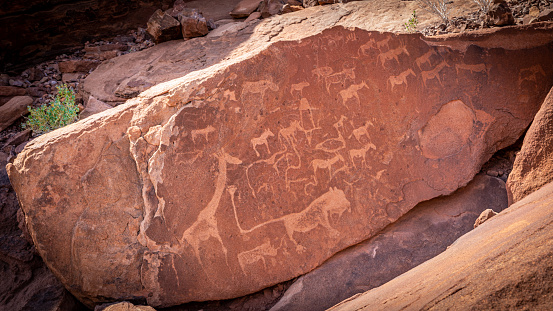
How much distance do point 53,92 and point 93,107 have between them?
914mm

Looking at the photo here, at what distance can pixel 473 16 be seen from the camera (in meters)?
3.32

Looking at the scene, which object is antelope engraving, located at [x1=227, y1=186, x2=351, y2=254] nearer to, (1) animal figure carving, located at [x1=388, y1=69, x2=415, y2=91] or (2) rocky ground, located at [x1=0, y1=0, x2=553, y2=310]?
(2) rocky ground, located at [x1=0, y1=0, x2=553, y2=310]

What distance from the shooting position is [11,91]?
13.6 ft

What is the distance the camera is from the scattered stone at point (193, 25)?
15.4 ft

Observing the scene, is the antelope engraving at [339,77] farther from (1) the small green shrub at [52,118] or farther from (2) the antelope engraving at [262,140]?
(1) the small green shrub at [52,118]

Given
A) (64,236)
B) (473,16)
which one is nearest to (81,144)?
(64,236)

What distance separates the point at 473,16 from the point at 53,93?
13.9 ft

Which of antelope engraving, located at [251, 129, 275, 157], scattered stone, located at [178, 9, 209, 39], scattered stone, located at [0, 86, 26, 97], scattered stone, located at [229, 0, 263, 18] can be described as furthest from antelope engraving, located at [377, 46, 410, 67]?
scattered stone, located at [0, 86, 26, 97]

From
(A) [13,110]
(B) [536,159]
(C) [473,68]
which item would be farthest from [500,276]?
(A) [13,110]

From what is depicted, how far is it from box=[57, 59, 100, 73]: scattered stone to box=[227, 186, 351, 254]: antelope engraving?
3.39 m

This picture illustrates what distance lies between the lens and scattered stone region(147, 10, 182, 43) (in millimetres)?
4766

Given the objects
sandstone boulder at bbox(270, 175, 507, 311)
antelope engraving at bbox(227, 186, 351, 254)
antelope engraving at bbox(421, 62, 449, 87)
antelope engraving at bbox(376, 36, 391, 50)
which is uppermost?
antelope engraving at bbox(376, 36, 391, 50)

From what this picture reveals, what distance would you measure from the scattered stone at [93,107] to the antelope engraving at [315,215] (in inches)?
Answer: 85.8

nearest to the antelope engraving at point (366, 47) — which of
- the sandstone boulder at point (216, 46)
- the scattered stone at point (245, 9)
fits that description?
the sandstone boulder at point (216, 46)
